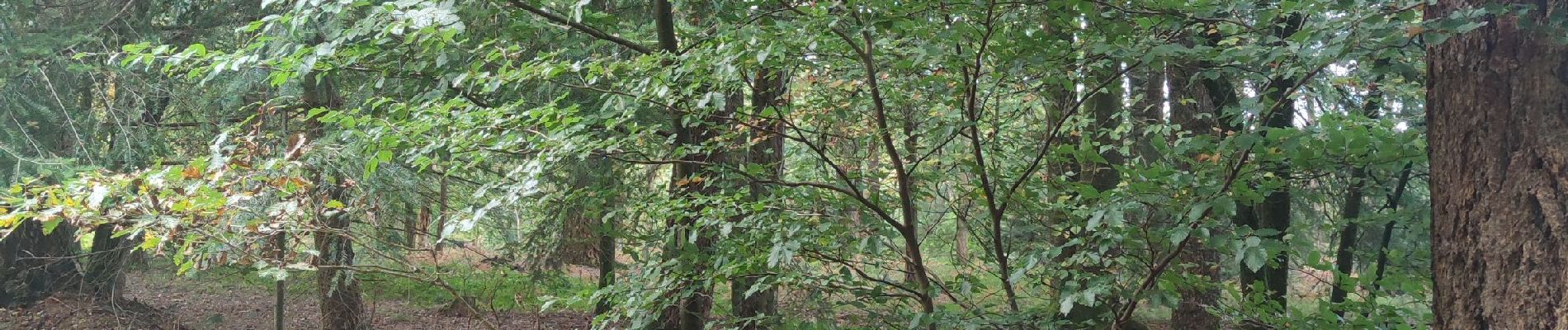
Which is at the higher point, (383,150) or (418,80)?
(418,80)

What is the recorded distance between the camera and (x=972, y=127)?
3.12 meters

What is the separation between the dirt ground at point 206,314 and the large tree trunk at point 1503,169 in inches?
294

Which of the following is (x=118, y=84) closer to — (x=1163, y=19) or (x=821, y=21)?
(x=821, y=21)

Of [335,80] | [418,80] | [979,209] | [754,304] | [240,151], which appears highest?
[335,80]

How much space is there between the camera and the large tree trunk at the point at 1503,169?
2301 mm

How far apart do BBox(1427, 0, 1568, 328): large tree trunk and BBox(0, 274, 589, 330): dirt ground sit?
7.46m

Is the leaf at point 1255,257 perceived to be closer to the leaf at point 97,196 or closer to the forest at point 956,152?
the forest at point 956,152

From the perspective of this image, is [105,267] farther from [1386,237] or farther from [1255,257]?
[1386,237]

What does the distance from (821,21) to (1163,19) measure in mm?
1123

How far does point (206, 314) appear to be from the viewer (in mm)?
10797

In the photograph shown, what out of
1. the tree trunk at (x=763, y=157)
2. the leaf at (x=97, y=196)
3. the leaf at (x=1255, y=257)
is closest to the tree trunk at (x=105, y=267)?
the leaf at (x=97, y=196)

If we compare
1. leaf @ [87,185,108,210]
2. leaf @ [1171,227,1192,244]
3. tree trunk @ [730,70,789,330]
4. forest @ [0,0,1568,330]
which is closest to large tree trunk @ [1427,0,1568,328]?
forest @ [0,0,1568,330]

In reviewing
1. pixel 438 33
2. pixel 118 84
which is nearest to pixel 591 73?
pixel 438 33

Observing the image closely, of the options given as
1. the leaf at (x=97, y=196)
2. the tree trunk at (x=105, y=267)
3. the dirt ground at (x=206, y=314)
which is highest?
the leaf at (x=97, y=196)
